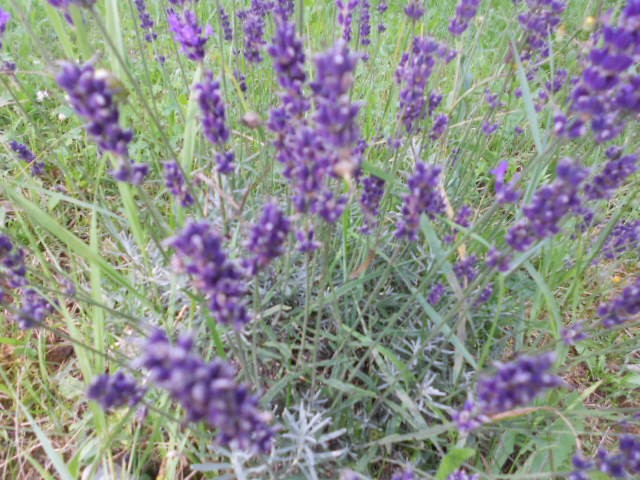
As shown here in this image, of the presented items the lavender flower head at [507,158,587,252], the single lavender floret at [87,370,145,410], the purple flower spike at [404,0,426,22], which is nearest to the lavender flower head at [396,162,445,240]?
the lavender flower head at [507,158,587,252]

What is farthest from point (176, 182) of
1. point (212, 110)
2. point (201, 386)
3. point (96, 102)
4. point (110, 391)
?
point (201, 386)

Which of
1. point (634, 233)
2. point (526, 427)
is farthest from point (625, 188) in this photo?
point (526, 427)

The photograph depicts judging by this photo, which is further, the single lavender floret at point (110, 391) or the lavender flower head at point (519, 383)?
the single lavender floret at point (110, 391)

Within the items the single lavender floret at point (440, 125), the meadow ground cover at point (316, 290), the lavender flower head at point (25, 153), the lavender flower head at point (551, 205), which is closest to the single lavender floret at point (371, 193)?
the meadow ground cover at point (316, 290)

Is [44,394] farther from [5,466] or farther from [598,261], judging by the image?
[598,261]

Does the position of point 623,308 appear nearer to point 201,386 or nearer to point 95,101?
point 201,386

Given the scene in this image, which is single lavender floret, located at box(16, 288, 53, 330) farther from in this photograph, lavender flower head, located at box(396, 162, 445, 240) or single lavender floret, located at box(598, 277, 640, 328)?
single lavender floret, located at box(598, 277, 640, 328)

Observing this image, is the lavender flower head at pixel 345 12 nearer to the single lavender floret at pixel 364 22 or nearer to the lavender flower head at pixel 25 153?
the single lavender floret at pixel 364 22
